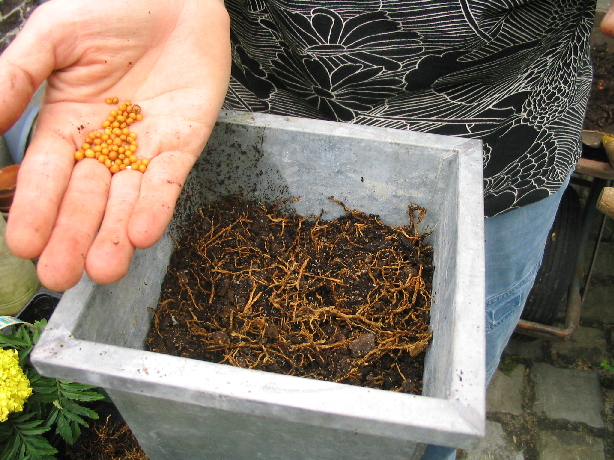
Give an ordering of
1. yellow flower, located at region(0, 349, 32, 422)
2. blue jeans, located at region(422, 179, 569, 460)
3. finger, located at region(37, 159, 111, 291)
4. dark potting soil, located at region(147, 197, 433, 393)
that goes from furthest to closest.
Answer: blue jeans, located at region(422, 179, 569, 460), yellow flower, located at region(0, 349, 32, 422), dark potting soil, located at region(147, 197, 433, 393), finger, located at region(37, 159, 111, 291)

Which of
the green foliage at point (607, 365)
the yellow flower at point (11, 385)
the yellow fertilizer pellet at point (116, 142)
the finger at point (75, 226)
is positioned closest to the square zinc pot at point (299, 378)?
the finger at point (75, 226)

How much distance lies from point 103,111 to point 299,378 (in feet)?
2.47

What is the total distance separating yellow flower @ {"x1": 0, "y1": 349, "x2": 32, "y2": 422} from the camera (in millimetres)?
1185

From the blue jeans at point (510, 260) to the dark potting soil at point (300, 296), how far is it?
23 cm

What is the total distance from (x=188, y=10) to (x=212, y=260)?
0.58 meters

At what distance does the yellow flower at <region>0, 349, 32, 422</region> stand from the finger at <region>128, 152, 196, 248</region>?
59 cm

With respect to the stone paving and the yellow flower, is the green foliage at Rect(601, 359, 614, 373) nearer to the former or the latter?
the stone paving

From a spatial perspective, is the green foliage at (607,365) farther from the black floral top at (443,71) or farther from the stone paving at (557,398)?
the black floral top at (443,71)

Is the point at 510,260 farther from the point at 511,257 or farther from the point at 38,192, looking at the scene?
the point at 38,192

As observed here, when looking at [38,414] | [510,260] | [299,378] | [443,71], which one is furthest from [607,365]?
[38,414]

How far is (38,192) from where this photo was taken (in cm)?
92

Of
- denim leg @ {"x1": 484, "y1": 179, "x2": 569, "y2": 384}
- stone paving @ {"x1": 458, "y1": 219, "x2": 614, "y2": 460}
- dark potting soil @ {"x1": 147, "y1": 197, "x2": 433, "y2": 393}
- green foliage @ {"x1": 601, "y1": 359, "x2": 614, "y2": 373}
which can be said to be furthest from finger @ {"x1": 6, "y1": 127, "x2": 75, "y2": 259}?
green foliage @ {"x1": 601, "y1": 359, "x2": 614, "y2": 373}

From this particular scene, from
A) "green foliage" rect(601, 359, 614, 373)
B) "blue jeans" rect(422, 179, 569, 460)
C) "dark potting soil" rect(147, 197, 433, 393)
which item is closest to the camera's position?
"dark potting soil" rect(147, 197, 433, 393)

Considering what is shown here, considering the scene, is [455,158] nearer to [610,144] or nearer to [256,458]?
[256,458]
